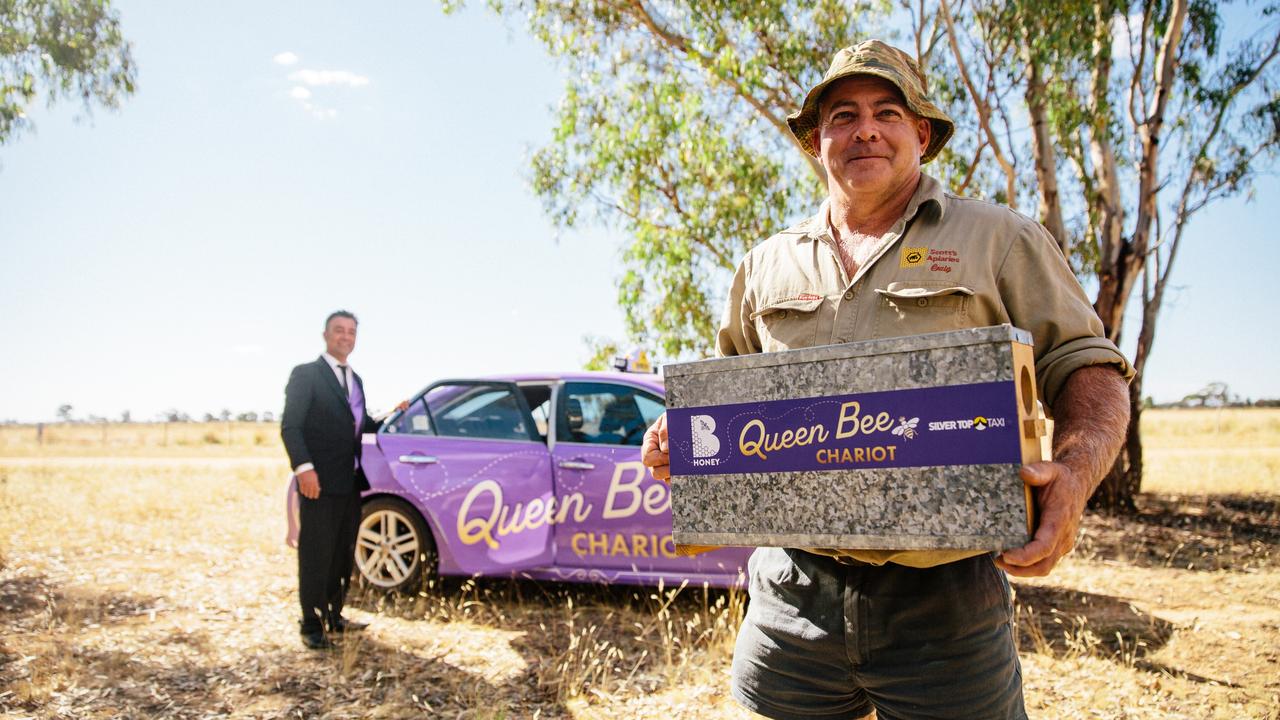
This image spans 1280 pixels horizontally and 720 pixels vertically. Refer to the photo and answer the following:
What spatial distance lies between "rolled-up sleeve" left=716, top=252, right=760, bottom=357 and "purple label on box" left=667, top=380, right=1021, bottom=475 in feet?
1.92

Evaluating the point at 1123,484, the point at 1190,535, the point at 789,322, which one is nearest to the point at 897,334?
the point at 789,322

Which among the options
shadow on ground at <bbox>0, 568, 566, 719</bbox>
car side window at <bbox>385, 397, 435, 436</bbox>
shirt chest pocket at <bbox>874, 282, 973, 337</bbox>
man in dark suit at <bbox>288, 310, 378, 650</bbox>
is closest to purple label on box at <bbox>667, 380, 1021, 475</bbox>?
shirt chest pocket at <bbox>874, 282, 973, 337</bbox>

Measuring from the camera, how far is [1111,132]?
10.3m

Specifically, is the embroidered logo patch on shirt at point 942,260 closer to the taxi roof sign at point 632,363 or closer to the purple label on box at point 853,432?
the purple label on box at point 853,432

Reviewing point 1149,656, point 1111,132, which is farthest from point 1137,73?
point 1149,656

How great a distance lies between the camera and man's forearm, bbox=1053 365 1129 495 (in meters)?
1.49

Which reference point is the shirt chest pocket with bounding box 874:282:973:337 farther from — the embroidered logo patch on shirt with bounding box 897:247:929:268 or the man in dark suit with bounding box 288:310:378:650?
the man in dark suit with bounding box 288:310:378:650

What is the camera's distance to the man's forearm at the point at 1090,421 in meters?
1.49

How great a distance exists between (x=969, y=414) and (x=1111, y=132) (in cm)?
1057

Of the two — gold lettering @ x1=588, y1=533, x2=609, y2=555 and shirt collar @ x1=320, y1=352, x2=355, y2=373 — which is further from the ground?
shirt collar @ x1=320, y1=352, x2=355, y2=373

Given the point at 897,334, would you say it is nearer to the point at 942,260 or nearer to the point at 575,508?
the point at 942,260

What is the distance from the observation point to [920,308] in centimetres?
180

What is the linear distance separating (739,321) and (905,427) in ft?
2.81

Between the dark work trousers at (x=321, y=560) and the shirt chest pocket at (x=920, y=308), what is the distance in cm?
422
